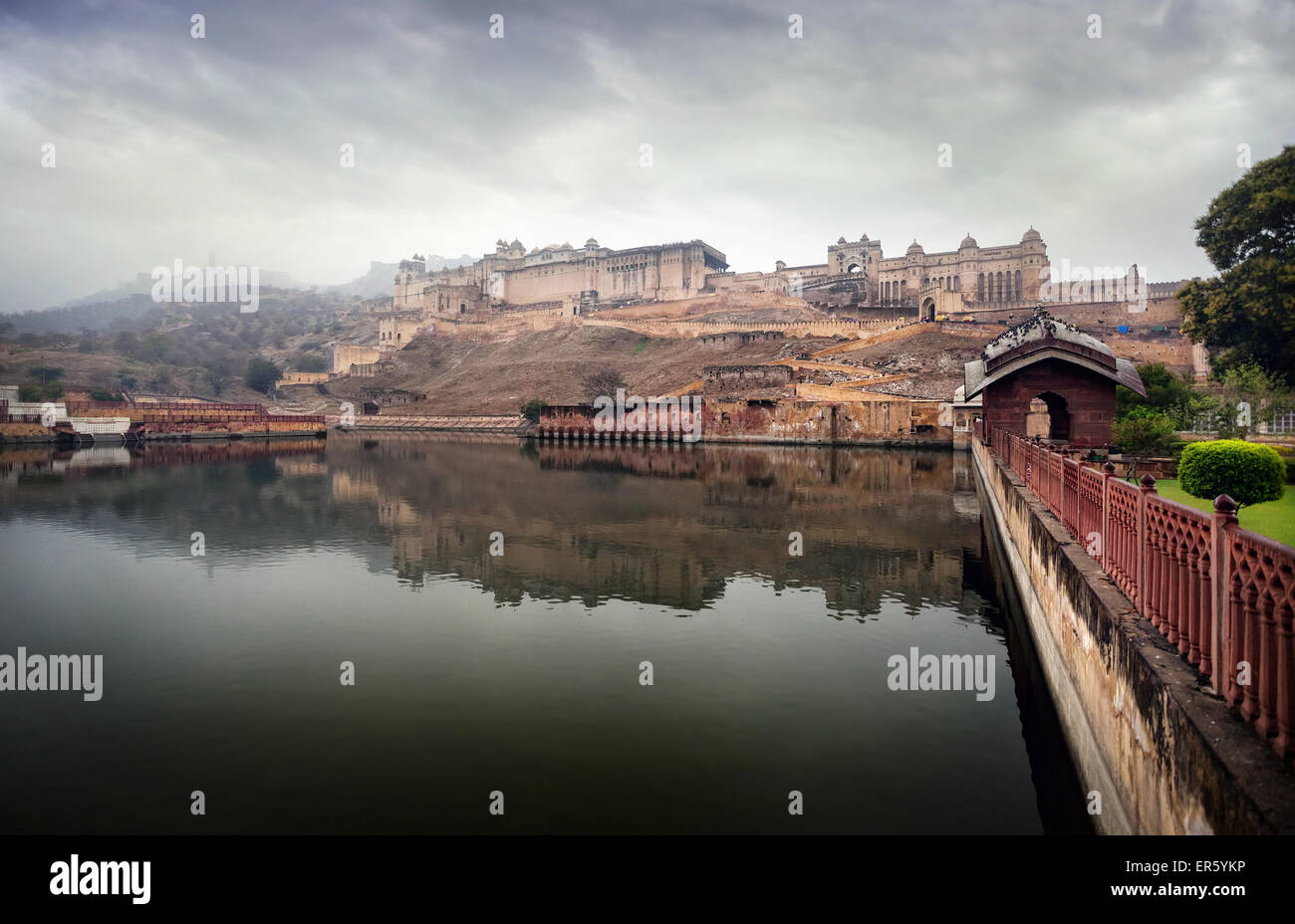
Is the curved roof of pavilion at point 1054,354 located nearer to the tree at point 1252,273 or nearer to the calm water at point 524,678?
the calm water at point 524,678

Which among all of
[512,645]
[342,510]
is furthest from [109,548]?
[512,645]

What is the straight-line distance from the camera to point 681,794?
21.1ft

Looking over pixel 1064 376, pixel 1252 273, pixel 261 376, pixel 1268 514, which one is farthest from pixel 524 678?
pixel 261 376

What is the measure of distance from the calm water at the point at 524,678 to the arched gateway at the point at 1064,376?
3562mm

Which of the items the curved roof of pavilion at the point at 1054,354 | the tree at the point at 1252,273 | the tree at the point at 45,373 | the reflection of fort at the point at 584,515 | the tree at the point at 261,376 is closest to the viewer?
the reflection of fort at the point at 584,515

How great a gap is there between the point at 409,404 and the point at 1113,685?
88632 millimetres

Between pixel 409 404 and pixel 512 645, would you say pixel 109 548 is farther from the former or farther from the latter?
pixel 409 404

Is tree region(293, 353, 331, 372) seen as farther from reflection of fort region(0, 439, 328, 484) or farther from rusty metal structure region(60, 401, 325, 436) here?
reflection of fort region(0, 439, 328, 484)

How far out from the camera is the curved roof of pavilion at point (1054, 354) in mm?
18469

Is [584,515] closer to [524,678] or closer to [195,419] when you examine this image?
[524,678]

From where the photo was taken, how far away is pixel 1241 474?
1111 centimetres

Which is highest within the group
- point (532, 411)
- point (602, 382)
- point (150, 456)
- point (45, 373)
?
point (45, 373)

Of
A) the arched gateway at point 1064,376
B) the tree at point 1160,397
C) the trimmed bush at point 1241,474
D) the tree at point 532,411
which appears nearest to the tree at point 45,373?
the tree at point 532,411

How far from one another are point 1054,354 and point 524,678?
52.2 ft
